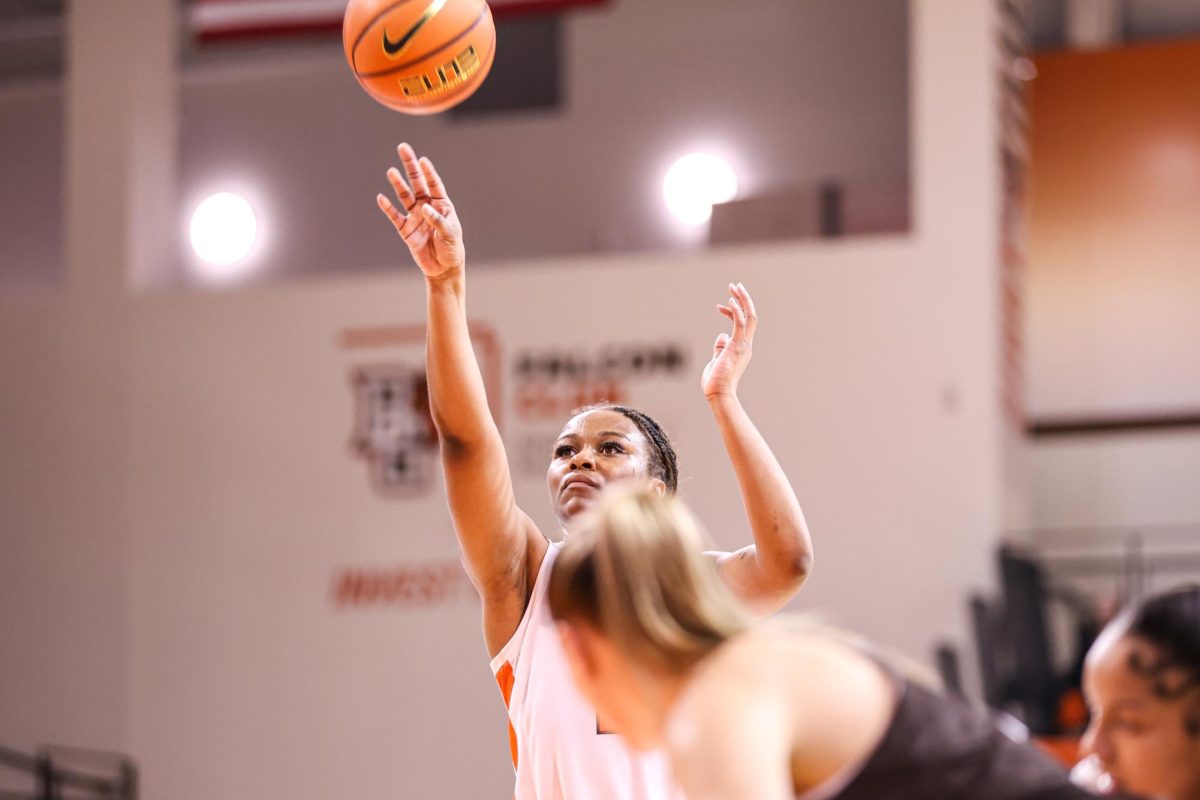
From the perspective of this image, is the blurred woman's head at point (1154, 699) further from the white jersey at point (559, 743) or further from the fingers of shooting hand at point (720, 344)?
the fingers of shooting hand at point (720, 344)

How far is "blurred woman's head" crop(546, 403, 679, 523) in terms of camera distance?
9.89 ft

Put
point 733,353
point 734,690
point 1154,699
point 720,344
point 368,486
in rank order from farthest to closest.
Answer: point 368,486 → point 720,344 → point 733,353 → point 1154,699 → point 734,690

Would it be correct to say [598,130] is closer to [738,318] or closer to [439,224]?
[738,318]

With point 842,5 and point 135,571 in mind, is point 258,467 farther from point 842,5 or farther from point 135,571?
point 842,5

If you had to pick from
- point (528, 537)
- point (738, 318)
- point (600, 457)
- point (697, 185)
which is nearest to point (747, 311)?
point (738, 318)

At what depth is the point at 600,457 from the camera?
305 cm

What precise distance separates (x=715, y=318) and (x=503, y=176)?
3.42m

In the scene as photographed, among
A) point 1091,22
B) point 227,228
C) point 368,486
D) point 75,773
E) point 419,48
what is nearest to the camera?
point 419,48

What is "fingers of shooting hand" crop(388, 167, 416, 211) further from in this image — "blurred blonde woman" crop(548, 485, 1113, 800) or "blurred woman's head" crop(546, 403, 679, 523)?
"blurred blonde woman" crop(548, 485, 1113, 800)

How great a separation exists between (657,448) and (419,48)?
1.20 meters

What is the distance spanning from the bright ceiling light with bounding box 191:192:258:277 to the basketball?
8534 mm

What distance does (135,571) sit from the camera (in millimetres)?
9438

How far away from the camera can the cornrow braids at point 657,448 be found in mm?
3162

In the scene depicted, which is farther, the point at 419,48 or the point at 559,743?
the point at 419,48
